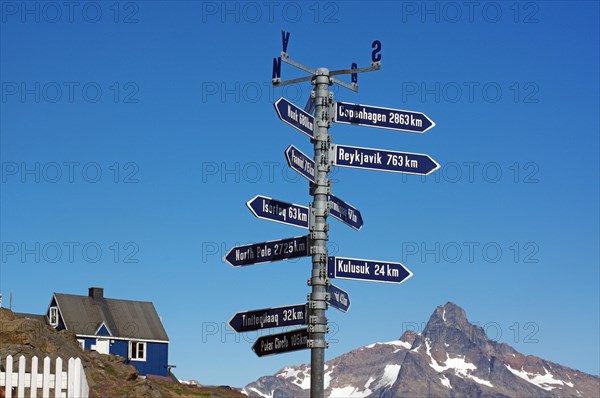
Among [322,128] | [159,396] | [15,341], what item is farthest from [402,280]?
[159,396]

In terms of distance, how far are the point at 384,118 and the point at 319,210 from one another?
2.09 m

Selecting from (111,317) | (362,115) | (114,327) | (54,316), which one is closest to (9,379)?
(362,115)

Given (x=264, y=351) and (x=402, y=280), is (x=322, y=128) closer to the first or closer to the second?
(x=402, y=280)

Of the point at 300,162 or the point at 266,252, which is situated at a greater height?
the point at 300,162

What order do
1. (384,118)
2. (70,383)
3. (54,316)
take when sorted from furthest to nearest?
1. (54,316)
2. (384,118)
3. (70,383)

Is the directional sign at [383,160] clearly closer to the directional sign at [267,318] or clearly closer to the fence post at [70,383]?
the directional sign at [267,318]

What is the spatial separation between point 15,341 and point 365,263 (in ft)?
87.2

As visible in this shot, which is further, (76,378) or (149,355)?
(149,355)

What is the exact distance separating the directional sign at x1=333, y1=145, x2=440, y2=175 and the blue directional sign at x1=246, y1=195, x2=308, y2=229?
3.39 ft

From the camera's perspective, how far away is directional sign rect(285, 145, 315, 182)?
14756 millimetres

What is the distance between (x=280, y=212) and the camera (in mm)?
15359

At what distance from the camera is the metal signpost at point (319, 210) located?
49.6 ft

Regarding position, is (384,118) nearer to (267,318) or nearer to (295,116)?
(295,116)

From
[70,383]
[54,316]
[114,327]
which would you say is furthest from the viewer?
[54,316]
